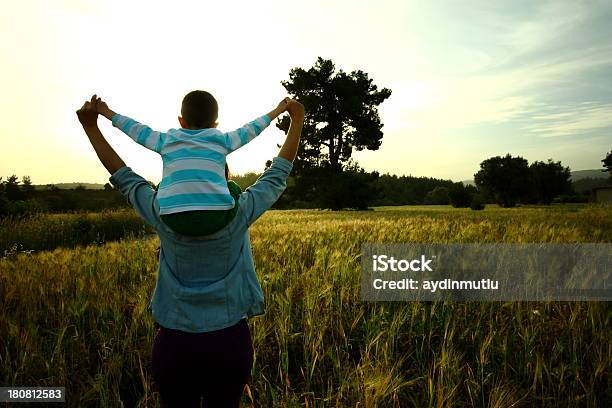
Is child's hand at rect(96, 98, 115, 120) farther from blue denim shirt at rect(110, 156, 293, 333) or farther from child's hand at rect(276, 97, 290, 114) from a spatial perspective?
child's hand at rect(276, 97, 290, 114)

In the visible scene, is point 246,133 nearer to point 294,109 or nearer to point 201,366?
point 294,109

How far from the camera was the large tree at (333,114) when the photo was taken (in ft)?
123

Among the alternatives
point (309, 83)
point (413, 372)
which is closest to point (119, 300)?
point (413, 372)

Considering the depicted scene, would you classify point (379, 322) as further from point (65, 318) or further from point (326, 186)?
point (326, 186)

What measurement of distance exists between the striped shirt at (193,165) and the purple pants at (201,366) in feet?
1.68

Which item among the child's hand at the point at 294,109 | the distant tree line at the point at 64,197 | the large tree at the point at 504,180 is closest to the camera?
the child's hand at the point at 294,109

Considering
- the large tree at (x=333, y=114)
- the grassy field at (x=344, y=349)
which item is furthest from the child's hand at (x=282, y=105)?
the large tree at (x=333, y=114)

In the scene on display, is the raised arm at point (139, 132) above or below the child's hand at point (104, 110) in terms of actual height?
below

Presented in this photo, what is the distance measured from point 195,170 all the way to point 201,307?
528 mm

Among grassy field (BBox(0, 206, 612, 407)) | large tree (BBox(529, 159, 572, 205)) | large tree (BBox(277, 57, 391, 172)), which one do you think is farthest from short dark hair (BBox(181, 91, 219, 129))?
large tree (BBox(529, 159, 572, 205))

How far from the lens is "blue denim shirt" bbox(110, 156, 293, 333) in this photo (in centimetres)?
151

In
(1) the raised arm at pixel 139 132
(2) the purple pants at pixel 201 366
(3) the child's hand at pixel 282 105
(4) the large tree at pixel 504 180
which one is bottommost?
(2) the purple pants at pixel 201 366

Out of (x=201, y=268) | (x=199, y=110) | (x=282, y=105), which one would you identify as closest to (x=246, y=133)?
(x=199, y=110)

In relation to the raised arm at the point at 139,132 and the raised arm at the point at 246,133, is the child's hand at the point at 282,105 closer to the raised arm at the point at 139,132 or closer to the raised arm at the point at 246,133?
the raised arm at the point at 246,133
